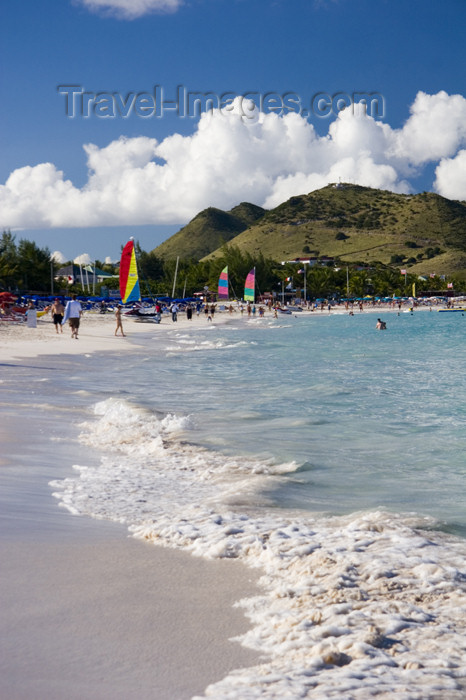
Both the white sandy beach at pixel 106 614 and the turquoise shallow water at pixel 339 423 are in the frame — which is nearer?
the white sandy beach at pixel 106 614

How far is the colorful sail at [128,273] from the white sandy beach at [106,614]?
39.7 m

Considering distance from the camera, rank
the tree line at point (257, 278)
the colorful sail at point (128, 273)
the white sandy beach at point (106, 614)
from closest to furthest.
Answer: the white sandy beach at point (106, 614), the colorful sail at point (128, 273), the tree line at point (257, 278)

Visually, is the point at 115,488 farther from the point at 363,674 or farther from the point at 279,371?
the point at 279,371

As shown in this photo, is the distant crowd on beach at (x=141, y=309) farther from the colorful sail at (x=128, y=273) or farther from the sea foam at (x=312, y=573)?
the sea foam at (x=312, y=573)

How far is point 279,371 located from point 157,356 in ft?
21.2

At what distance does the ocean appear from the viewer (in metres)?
3.06

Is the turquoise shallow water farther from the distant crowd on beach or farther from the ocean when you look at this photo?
the distant crowd on beach

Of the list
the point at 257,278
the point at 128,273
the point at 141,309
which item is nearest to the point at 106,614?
the point at 128,273

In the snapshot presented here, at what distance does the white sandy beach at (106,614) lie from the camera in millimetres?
2732

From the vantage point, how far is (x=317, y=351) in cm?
3088

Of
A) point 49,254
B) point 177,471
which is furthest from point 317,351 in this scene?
→ point 49,254

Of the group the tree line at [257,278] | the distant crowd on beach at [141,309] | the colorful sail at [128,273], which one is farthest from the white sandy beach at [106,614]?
the tree line at [257,278]

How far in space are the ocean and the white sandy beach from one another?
0.51 ft

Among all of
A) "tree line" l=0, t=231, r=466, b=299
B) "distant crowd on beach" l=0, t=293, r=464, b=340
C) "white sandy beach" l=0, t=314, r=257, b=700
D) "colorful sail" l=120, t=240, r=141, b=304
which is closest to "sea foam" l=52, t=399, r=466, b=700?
"white sandy beach" l=0, t=314, r=257, b=700
